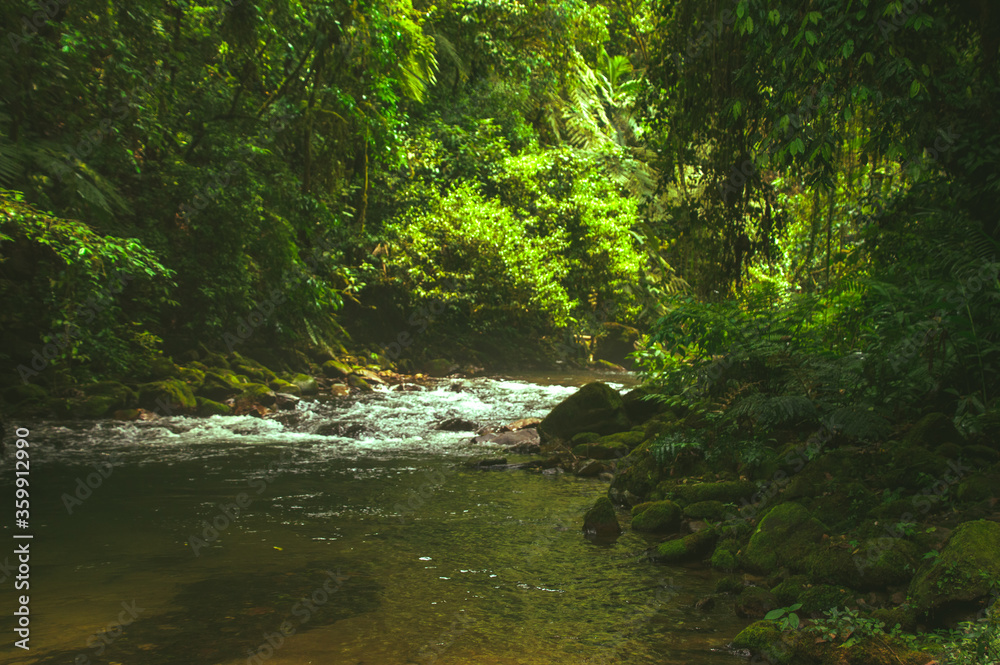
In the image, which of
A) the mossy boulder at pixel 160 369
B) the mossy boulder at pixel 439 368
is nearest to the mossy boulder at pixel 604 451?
the mossy boulder at pixel 160 369

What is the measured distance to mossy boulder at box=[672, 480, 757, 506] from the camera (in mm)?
5582

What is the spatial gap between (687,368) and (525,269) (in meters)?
11.0

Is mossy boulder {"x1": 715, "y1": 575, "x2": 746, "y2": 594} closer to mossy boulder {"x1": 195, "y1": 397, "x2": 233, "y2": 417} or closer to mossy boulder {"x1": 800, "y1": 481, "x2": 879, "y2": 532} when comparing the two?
mossy boulder {"x1": 800, "y1": 481, "x2": 879, "y2": 532}

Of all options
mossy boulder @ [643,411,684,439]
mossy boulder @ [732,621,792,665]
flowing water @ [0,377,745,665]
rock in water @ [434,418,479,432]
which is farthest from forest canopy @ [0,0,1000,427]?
rock in water @ [434,418,479,432]

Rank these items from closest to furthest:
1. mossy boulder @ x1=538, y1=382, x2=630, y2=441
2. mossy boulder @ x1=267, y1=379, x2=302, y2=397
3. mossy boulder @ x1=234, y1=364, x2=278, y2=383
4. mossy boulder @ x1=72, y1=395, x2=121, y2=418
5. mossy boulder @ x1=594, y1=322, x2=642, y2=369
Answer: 1. mossy boulder @ x1=538, y1=382, x2=630, y2=441
2. mossy boulder @ x1=72, y1=395, x2=121, y2=418
3. mossy boulder @ x1=267, y1=379, x2=302, y2=397
4. mossy boulder @ x1=234, y1=364, x2=278, y2=383
5. mossy boulder @ x1=594, y1=322, x2=642, y2=369

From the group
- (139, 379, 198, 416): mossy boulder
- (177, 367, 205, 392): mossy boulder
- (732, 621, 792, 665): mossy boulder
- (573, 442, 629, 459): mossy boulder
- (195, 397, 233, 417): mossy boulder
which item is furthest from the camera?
(177, 367, 205, 392): mossy boulder

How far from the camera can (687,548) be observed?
4.91m

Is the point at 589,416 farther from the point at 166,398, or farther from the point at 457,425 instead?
the point at 166,398

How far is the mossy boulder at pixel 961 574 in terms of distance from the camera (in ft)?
10.2

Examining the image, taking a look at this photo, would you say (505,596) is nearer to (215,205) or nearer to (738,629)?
(738,629)

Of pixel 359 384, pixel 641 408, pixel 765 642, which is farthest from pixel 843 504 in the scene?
pixel 359 384

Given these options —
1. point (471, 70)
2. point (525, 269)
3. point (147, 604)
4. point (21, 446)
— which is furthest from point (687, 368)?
point (471, 70)

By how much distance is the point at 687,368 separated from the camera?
7.25 m

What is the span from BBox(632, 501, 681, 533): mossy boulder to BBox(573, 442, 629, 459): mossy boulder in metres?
2.77
